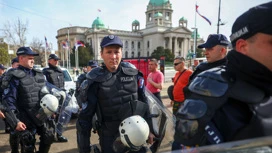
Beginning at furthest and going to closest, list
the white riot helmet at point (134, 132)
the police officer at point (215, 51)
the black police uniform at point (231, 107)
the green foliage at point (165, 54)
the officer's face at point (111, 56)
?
the green foliage at point (165, 54)
the police officer at point (215, 51)
the officer's face at point (111, 56)
the white riot helmet at point (134, 132)
the black police uniform at point (231, 107)

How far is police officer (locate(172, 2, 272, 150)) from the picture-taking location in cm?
94

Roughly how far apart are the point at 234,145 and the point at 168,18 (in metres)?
91.1

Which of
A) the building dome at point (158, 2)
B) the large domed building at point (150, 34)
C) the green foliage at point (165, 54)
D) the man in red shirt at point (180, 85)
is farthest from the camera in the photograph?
the building dome at point (158, 2)

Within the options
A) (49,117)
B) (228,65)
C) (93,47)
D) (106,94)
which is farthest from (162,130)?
(93,47)

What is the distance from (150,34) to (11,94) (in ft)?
264

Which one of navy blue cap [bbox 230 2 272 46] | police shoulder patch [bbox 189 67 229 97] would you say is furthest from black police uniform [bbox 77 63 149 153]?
navy blue cap [bbox 230 2 272 46]

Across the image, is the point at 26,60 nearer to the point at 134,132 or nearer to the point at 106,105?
the point at 106,105

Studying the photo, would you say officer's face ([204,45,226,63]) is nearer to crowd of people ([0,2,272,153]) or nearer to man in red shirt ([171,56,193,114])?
crowd of people ([0,2,272,153])

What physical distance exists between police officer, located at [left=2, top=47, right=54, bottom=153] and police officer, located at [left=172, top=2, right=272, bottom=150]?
3022 mm

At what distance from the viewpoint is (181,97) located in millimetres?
4270

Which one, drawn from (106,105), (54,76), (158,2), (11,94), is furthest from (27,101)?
(158,2)

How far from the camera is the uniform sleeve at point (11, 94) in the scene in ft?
10.7

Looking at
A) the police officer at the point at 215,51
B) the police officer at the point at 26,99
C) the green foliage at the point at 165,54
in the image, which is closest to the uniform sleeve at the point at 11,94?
the police officer at the point at 26,99

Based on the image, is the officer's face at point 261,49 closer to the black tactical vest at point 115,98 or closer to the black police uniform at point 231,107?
the black police uniform at point 231,107
